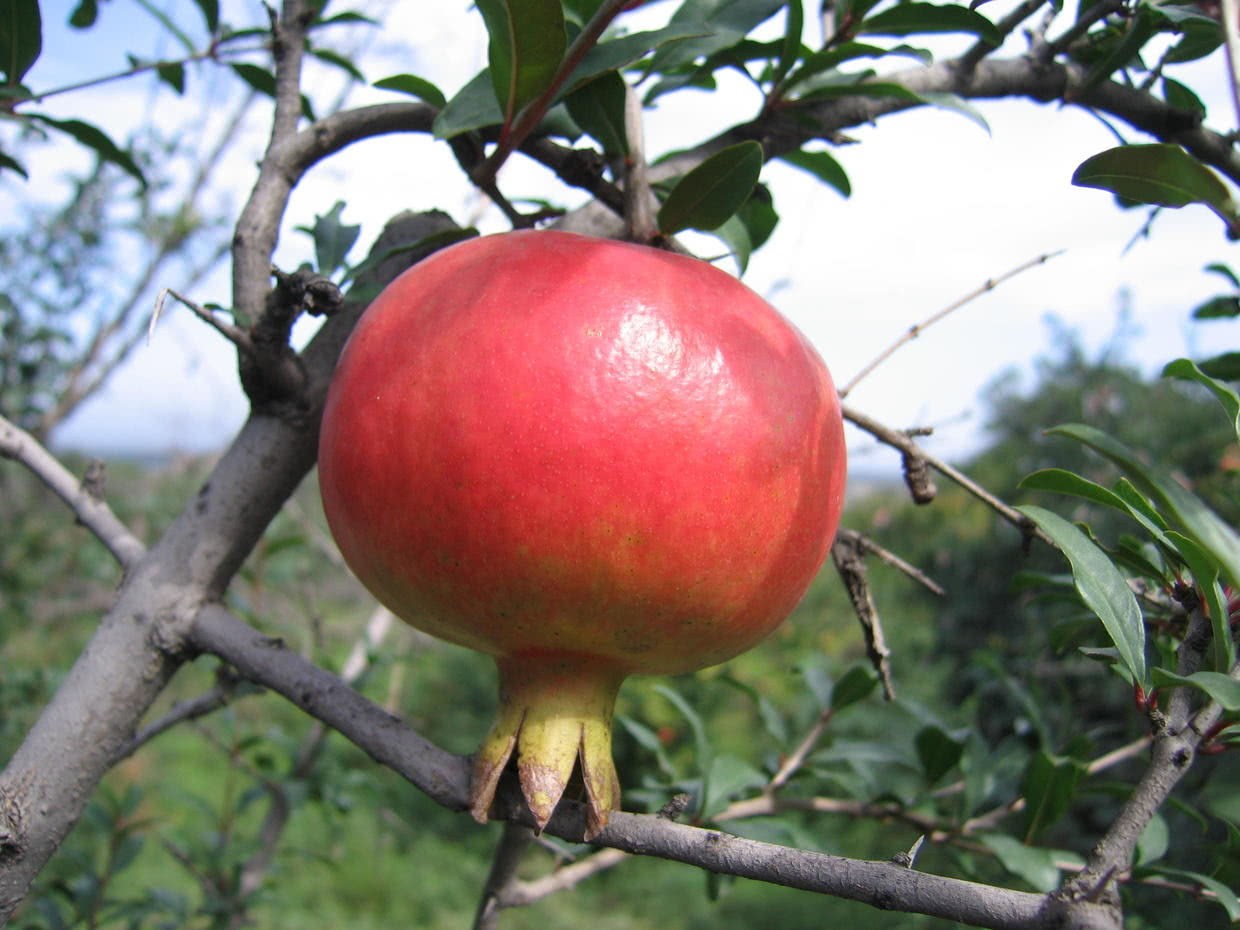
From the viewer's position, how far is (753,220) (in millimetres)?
832

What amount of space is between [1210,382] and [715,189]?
0.30m

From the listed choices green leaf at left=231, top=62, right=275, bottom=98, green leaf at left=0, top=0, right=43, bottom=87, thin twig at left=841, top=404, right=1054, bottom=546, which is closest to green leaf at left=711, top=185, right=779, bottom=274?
thin twig at left=841, top=404, right=1054, bottom=546

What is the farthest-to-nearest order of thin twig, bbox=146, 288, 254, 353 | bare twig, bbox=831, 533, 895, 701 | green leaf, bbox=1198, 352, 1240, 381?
green leaf, bbox=1198, 352, 1240, 381 < bare twig, bbox=831, 533, 895, 701 < thin twig, bbox=146, 288, 254, 353

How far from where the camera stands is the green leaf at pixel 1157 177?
0.44 m

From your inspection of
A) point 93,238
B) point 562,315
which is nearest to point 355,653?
point 562,315

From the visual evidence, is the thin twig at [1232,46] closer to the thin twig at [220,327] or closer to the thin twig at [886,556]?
the thin twig at [886,556]

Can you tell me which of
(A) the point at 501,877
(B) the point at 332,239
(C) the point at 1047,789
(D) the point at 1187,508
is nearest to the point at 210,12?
(B) the point at 332,239

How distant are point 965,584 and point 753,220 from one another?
4003 millimetres

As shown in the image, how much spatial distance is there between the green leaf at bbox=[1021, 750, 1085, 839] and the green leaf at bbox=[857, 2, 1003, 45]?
1.99 ft

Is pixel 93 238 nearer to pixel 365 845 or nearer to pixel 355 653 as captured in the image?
pixel 355 653

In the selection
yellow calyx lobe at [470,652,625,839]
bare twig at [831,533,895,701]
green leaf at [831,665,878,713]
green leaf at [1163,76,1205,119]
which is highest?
green leaf at [1163,76,1205,119]

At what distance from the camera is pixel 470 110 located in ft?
1.94

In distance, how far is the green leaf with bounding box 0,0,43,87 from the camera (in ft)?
2.41

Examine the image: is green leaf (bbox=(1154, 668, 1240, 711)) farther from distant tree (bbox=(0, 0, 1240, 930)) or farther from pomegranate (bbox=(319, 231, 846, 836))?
pomegranate (bbox=(319, 231, 846, 836))
